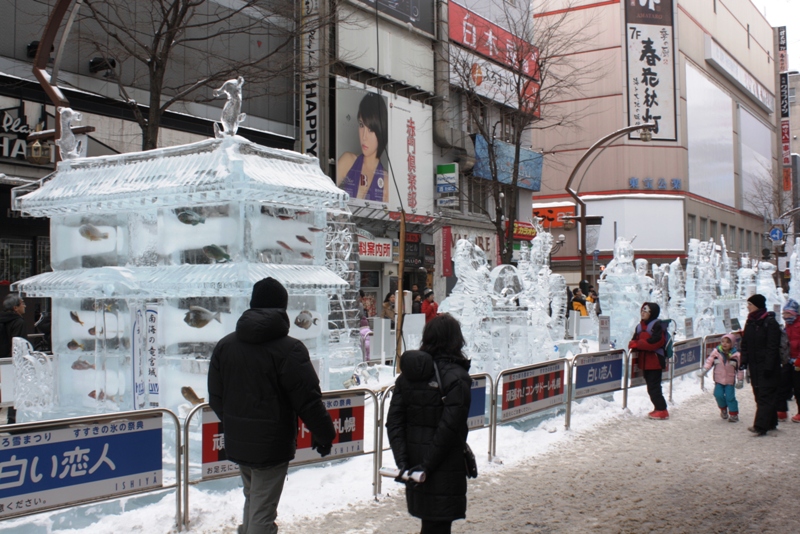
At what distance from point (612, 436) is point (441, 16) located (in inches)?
919

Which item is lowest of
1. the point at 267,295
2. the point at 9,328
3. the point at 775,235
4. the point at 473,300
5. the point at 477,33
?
the point at 9,328

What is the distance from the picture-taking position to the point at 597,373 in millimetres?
11484

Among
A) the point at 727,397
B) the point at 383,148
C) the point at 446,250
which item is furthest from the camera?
the point at 446,250

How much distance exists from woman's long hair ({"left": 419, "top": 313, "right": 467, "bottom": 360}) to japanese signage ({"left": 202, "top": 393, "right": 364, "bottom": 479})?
197cm

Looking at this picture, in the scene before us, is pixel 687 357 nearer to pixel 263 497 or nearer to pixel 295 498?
pixel 295 498

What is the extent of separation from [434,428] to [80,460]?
2581mm

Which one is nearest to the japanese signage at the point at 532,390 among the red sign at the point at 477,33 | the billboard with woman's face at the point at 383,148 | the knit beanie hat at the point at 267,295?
the knit beanie hat at the point at 267,295

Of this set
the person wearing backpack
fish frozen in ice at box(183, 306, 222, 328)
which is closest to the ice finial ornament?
fish frozen in ice at box(183, 306, 222, 328)

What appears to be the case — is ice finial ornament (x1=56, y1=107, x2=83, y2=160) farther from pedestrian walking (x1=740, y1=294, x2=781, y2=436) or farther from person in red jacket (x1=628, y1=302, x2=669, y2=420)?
pedestrian walking (x1=740, y1=294, x2=781, y2=436)

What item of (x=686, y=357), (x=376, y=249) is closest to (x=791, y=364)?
(x=686, y=357)

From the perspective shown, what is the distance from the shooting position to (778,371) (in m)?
10.3

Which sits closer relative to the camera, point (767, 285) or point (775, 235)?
point (767, 285)

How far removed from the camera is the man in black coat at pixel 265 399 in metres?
4.71

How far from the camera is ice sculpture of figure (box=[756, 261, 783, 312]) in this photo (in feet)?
79.5
